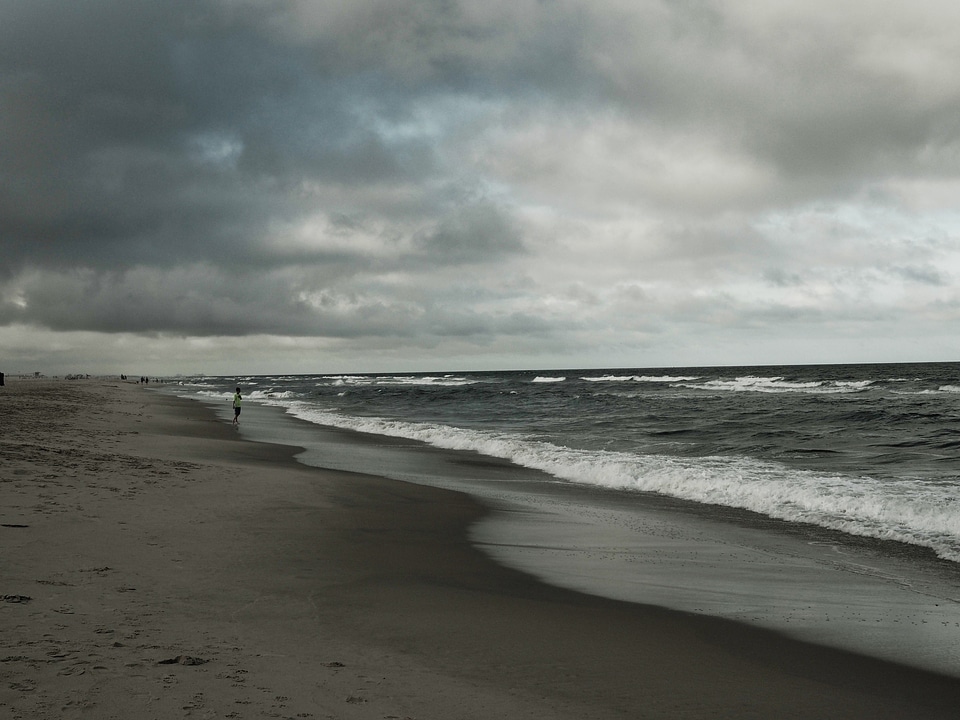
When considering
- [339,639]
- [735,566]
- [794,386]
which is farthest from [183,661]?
[794,386]

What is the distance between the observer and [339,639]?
502 centimetres

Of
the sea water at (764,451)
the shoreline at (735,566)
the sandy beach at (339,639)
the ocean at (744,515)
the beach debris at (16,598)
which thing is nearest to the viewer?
the sandy beach at (339,639)

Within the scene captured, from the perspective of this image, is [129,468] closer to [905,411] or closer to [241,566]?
[241,566]

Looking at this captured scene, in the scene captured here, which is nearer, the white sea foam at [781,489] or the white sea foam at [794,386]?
the white sea foam at [781,489]

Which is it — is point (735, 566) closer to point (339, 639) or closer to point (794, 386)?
point (339, 639)

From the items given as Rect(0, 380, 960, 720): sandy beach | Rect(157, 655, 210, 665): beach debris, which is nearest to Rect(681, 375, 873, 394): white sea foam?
Rect(0, 380, 960, 720): sandy beach

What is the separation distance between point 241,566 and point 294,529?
210 centimetres

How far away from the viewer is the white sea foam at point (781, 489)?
10047mm

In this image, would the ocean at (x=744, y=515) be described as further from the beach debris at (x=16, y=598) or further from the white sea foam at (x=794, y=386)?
the white sea foam at (x=794, y=386)

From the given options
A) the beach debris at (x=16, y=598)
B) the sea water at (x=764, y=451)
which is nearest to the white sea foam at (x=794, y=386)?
the sea water at (x=764, y=451)

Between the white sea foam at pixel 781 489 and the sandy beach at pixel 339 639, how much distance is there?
5241 mm

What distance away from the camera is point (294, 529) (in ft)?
29.4

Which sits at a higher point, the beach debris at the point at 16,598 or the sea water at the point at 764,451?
the beach debris at the point at 16,598

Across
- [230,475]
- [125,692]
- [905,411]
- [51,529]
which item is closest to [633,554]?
[125,692]
